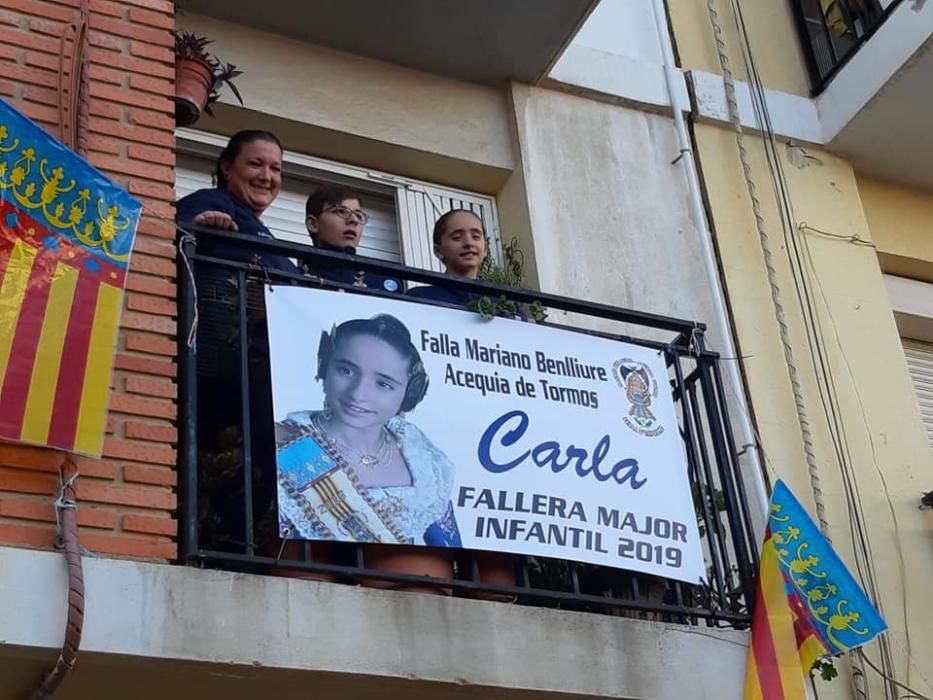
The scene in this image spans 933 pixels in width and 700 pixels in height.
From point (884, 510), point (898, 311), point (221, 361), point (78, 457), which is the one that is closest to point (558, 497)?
point (221, 361)

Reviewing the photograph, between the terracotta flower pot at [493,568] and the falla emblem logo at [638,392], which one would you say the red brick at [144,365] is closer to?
the terracotta flower pot at [493,568]

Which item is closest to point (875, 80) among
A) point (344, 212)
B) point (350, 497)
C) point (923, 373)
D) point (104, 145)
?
point (923, 373)

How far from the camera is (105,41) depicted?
5543 mm

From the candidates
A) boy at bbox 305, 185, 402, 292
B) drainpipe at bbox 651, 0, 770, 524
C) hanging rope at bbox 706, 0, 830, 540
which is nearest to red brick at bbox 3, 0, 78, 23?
boy at bbox 305, 185, 402, 292

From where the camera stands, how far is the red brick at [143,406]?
486 centimetres

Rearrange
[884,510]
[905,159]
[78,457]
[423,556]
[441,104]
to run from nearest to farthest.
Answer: [78,457]
[423,556]
[884,510]
[441,104]
[905,159]

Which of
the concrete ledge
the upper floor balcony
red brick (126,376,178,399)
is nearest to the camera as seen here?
the concrete ledge

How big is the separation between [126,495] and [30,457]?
0.98 feet

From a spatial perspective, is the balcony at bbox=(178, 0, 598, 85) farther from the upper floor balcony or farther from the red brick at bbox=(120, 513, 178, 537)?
the red brick at bbox=(120, 513, 178, 537)

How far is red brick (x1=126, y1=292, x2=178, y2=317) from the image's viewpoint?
5.07 meters

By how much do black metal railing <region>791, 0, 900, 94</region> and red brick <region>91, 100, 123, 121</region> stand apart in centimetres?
465

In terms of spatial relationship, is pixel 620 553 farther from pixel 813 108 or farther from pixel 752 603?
pixel 813 108

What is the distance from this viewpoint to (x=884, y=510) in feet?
24.5

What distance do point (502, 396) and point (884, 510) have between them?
260 centimetres
